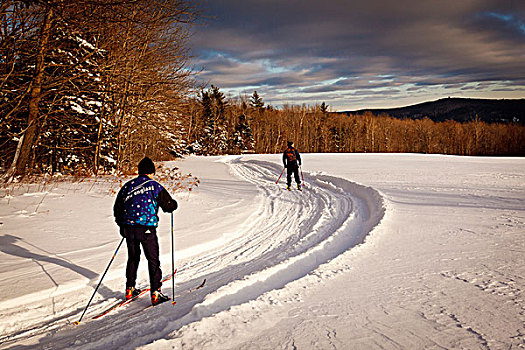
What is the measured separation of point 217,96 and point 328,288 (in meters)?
63.8

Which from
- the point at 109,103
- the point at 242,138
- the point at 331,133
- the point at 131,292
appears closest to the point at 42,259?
the point at 131,292

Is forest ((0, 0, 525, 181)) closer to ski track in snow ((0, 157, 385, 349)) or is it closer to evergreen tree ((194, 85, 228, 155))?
evergreen tree ((194, 85, 228, 155))

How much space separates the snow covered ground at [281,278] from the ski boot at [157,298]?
0.50 feet

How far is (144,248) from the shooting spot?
13.1 feet

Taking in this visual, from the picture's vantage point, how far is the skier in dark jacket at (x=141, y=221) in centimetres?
392

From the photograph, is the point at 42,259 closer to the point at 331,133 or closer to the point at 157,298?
the point at 157,298

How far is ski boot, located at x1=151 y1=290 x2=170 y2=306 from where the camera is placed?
386cm

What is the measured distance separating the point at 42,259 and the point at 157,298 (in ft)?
8.07

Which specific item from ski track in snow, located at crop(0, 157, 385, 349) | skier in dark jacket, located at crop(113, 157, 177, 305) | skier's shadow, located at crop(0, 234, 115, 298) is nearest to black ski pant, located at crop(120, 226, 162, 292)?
skier in dark jacket, located at crop(113, 157, 177, 305)

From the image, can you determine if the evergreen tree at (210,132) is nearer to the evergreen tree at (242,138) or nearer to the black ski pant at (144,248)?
the evergreen tree at (242,138)

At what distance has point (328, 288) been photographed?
151 inches

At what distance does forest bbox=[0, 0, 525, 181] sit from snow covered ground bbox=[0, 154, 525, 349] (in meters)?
3.88

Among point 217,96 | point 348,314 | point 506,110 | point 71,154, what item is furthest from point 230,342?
point 506,110

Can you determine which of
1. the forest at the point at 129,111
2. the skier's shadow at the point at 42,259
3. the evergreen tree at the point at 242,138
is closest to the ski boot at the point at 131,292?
the skier's shadow at the point at 42,259
